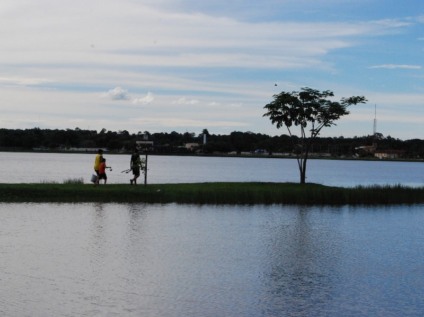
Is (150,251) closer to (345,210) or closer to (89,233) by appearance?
(89,233)

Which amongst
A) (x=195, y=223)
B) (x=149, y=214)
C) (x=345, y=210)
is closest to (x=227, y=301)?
(x=195, y=223)

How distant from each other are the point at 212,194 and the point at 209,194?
166 millimetres

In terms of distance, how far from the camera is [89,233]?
73.0 feet

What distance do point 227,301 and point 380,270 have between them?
5.64m

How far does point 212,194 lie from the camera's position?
34.9 metres

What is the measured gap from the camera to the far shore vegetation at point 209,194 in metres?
Result: 32.8

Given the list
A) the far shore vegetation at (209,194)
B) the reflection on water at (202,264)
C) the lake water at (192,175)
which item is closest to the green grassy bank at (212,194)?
the far shore vegetation at (209,194)

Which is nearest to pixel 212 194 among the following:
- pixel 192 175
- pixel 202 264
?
pixel 202 264

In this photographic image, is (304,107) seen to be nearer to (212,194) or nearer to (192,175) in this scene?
(212,194)

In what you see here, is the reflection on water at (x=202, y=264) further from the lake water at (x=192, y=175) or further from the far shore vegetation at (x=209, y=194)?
the lake water at (x=192, y=175)

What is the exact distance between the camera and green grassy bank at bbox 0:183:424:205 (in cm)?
3281

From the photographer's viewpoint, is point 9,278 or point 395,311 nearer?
point 395,311

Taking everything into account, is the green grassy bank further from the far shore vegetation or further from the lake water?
the lake water

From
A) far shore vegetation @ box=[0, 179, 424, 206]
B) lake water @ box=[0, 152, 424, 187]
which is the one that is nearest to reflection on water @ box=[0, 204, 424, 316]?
far shore vegetation @ box=[0, 179, 424, 206]
